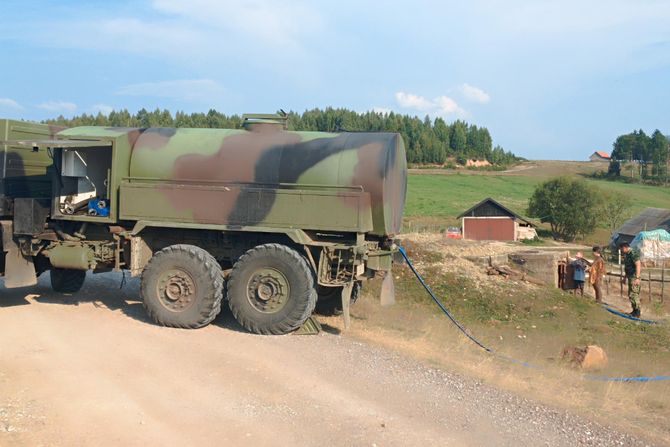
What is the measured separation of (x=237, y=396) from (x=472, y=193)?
79.7 meters

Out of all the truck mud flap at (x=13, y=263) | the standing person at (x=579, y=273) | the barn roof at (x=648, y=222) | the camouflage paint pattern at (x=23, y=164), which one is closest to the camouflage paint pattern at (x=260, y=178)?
the camouflage paint pattern at (x=23, y=164)

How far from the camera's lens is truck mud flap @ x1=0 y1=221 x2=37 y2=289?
34.7ft

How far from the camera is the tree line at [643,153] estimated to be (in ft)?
395

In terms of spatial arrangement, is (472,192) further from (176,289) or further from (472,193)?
(176,289)

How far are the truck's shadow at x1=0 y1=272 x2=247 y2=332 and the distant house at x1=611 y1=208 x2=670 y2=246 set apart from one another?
3989 centimetres

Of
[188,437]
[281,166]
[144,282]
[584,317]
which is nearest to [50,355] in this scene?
[144,282]

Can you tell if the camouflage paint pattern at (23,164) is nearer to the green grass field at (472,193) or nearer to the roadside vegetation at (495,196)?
the roadside vegetation at (495,196)

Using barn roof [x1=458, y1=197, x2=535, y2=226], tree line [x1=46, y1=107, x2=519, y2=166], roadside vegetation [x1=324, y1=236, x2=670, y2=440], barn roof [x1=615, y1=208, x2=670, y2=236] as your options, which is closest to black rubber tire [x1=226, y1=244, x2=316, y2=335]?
roadside vegetation [x1=324, y1=236, x2=670, y2=440]

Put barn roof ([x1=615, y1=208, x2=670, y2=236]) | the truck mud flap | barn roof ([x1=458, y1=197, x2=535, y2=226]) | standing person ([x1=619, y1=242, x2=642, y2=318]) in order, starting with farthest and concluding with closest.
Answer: barn roof ([x1=458, y1=197, x2=535, y2=226]), barn roof ([x1=615, y1=208, x2=670, y2=236]), standing person ([x1=619, y1=242, x2=642, y2=318]), the truck mud flap

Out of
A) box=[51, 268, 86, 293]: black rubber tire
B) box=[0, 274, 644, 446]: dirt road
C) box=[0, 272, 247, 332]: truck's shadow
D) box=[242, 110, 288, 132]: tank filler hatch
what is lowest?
box=[0, 274, 644, 446]: dirt road

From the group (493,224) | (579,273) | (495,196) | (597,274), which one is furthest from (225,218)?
(495,196)

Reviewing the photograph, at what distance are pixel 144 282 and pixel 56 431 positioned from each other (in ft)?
13.8

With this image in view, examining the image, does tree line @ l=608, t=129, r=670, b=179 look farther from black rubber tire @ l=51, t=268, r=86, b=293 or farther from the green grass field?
black rubber tire @ l=51, t=268, r=86, b=293

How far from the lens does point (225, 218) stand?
968 cm
